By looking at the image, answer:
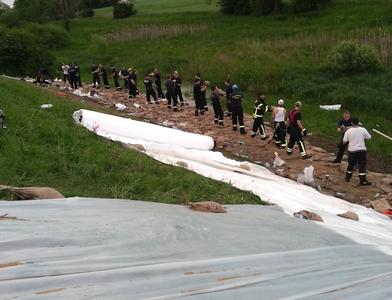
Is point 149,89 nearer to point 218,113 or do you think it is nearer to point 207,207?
point 218,113

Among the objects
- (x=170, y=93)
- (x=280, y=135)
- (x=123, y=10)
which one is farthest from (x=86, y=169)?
(x=123, y=10)

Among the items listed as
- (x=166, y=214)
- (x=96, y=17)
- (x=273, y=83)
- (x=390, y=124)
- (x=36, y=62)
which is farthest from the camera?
(x=96, y=17)

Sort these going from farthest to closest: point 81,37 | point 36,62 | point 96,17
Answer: point 96,17
point 81,37
point 36,62

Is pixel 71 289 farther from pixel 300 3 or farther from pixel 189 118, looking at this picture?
pixel 300 3

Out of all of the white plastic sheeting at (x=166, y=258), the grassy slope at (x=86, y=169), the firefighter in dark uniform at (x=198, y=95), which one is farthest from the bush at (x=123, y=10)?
the white plastic sheeting at (x=166, y=258)

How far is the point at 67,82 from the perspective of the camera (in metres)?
29.4

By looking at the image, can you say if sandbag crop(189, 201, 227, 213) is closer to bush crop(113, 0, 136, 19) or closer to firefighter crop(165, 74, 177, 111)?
firefighter crop(165, 74, 177, 111)

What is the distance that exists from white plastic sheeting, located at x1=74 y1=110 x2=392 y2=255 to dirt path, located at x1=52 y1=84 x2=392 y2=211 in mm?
1129

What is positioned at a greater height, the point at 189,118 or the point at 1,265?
the point at 1,265

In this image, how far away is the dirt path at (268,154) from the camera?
11695 millimetres

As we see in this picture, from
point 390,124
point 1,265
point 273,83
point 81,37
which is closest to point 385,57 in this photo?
point 273,83

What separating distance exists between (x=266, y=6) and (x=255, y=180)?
131ft

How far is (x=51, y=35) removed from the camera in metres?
44.7

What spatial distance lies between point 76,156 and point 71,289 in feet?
19.9
